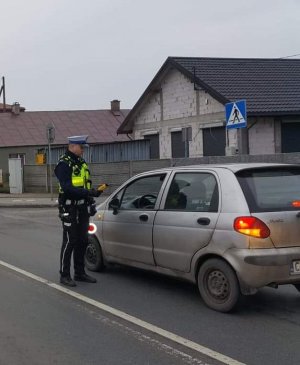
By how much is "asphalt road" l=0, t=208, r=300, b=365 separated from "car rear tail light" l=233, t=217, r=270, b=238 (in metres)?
0.84

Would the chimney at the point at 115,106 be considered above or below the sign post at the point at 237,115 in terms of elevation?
above

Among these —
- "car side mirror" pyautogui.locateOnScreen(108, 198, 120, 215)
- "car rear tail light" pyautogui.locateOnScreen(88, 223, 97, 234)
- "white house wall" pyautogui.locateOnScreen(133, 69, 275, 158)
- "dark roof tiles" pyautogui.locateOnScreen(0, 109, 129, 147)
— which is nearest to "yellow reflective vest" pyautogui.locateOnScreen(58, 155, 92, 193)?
"car side mirror" pyautogui.locateOnScreen(108, 198, 120, 215)

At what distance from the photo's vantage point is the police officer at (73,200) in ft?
23.6

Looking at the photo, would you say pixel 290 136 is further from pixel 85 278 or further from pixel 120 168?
pixel 85 278

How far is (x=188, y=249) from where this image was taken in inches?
247

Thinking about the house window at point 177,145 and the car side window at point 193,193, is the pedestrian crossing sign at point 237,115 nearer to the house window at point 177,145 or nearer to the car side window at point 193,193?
the car side window at point 193,193

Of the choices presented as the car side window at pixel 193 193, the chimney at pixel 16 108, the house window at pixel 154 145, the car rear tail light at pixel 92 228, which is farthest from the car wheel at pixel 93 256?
the chimney at pixel 16 108

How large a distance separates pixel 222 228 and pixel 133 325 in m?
1.32

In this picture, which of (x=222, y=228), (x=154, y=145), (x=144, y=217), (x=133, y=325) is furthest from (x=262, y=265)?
(x=154, y=145)

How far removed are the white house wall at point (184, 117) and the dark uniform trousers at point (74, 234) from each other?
49.7 feet

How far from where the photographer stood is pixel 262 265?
5.65 meters

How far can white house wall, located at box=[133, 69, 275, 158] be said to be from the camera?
2406 cm

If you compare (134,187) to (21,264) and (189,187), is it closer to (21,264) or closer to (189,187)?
(189,187)

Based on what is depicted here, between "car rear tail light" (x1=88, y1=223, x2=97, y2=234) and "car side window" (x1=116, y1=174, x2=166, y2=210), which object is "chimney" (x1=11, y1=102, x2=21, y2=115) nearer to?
"car rear tail light" (x1=88, y1=223, x2=97, y2=234)
